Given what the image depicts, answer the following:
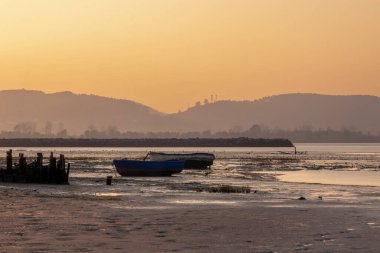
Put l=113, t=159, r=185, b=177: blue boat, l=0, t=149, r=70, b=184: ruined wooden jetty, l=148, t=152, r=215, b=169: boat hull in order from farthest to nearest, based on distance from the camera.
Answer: l=148, t=152, r=215, b=169: boat hull < l=113, t=159, r=185, b=177: blue boat < l=0, t=149, r=70, b=184: ruined wooden jetty

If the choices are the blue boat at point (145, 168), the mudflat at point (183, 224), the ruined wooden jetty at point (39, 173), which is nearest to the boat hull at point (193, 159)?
the blue boat at point (145, 168)

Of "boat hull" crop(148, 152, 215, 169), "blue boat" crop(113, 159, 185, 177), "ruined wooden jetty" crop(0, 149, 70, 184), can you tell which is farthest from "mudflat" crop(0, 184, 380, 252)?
"boat hull" crop(148, 152, 215, 169)

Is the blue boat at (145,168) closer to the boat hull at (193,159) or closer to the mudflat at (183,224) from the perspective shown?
the boat hull at (193,159)

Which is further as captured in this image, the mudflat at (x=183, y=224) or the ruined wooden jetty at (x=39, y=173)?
the ruined wooden jetty at (x=39, y=173)

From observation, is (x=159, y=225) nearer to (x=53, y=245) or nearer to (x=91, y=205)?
(x=53, y=245)

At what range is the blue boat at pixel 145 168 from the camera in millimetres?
72562

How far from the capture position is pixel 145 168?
73.2 meters

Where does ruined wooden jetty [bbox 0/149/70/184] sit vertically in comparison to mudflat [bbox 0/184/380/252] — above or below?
above

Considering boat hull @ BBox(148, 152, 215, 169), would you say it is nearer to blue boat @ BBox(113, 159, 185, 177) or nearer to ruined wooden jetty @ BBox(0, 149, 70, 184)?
blue boat @ BBox(113, 159, 185, 177)

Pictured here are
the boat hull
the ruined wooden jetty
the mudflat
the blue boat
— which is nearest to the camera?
the mudflat

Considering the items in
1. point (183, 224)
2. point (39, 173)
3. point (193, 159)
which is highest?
point (193, 159)

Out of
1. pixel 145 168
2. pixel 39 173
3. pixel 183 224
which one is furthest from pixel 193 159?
pixel 183 224

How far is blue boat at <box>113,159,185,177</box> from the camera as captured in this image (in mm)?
72562

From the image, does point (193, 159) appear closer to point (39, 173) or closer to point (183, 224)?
point (39, 173)
